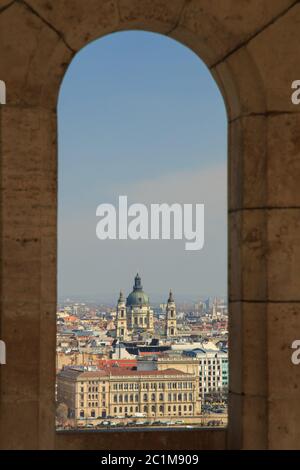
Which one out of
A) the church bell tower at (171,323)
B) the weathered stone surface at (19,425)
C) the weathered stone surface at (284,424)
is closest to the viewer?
the weathered stone surface at (19,425)

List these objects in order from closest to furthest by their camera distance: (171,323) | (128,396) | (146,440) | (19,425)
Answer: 1. (19,425)
2. (146,440)
3. (128,396)
4. (171,323)

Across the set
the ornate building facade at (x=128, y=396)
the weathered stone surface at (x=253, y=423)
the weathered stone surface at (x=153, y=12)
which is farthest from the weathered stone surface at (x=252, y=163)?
the ornate building facade at (x=128, y=396)

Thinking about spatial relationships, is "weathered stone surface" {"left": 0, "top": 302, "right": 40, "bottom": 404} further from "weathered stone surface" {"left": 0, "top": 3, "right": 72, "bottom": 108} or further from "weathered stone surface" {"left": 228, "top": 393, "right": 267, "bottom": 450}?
"weathered stone surface" {"left": 228, "top": 393, "right": 267, "bottom": 450}

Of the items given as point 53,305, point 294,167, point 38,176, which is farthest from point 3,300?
point 294,167

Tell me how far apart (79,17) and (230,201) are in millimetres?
1753

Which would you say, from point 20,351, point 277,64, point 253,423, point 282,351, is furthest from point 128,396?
point 277,64

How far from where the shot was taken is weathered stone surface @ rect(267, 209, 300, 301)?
6.56 meters

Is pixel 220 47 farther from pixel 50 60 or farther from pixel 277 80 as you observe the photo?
pixel 50 60

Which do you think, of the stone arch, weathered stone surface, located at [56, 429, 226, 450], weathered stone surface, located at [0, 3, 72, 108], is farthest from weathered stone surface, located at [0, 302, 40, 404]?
weathered stone surface, located at [0, 3, 72, 108]

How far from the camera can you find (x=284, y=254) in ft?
21.6

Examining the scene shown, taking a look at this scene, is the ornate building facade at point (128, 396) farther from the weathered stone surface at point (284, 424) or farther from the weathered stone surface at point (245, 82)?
the weathered stone surface at point (245, 82)

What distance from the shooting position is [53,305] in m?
6.41

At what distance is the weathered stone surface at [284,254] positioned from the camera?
6.56 meters

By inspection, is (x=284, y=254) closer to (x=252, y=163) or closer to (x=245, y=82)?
(x=252, y=163)
